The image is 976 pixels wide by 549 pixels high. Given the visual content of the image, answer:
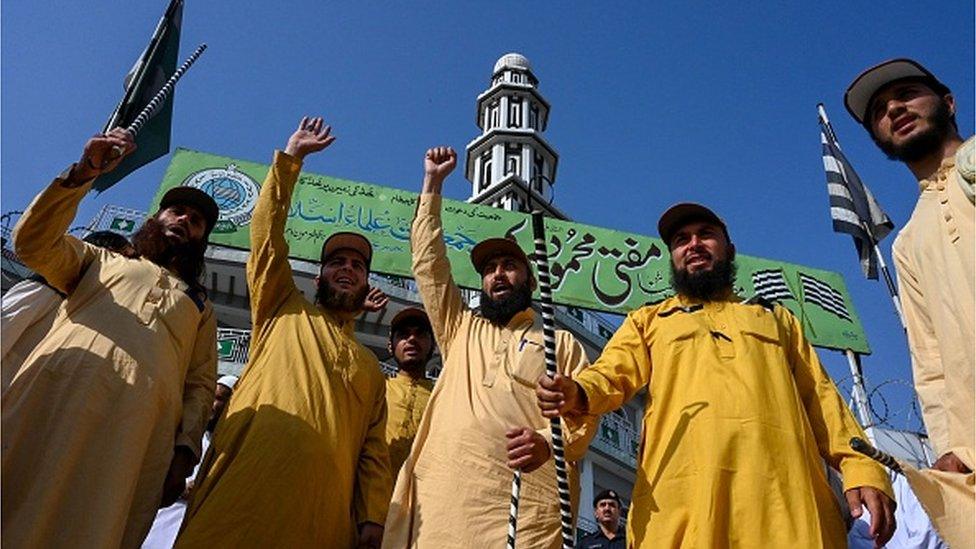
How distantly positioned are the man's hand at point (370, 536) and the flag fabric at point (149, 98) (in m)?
1.85

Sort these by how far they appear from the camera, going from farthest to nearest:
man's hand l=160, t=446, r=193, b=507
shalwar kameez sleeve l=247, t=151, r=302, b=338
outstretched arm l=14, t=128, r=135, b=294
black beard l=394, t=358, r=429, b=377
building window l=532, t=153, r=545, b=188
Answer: building window l=532, t=153, r=545, b=188
black beard l=394, t=358, r=429, b=377
shalwar kameez sleeve l=247, t=151, r=302, b=338
man's hand l=160, t=446, r=193, b=507
outstretched arm l=14, t=128, r=135, b=294

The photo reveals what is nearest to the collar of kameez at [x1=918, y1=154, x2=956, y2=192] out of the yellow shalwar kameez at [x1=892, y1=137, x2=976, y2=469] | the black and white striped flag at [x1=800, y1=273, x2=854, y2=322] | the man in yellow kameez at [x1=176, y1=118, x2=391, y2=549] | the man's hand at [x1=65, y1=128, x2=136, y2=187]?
the yellow shalwar kameez at [x1=892, y1=137, x2=976, y2=469]

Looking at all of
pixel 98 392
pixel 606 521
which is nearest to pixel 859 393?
pixel 606 521

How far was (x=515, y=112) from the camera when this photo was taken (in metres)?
37.5

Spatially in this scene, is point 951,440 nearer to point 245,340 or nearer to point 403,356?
point 403,356

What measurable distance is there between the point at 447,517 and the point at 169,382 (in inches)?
41.1

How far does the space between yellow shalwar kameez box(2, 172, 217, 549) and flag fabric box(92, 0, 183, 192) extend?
85 centimetres

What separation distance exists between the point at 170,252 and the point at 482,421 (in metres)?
1.36

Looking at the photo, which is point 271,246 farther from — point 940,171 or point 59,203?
point 940,171

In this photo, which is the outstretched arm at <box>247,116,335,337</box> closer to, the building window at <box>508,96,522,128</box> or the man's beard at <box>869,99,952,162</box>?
the man's beard at <box>869,99,952,162</box>

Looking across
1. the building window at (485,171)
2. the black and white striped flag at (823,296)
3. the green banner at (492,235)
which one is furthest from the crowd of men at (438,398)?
the building window at (485,171)

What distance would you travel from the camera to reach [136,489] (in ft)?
9.15

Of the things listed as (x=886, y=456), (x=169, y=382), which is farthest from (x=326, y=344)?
(x=886, y=456)

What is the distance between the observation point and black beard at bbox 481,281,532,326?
363 cm
